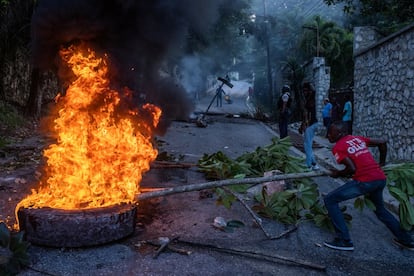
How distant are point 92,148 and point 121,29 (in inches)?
75.3

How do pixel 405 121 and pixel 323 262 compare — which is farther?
pixel 405 121

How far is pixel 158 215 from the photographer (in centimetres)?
559

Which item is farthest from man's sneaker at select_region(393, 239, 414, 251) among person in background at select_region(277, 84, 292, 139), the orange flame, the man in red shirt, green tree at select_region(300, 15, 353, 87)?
green tree at select_region(300, 15, 353, 87)

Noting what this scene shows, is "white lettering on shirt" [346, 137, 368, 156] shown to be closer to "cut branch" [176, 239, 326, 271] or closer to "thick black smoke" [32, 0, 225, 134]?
"cut branch" [176, 239, 326, 271]

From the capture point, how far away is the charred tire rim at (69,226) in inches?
167

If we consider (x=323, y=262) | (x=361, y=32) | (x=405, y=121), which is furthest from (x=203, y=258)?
(x=361, y=32)

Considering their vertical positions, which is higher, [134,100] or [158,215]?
[134,100]

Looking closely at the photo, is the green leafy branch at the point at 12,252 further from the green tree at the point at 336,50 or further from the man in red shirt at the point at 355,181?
the green tree at the point at 336,50

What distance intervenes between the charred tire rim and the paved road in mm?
101

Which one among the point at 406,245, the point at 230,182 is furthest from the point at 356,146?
the point at 230,182

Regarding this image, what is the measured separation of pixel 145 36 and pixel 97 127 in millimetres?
1748

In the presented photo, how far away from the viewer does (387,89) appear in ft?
32.6

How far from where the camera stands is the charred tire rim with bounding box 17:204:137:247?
4234mm

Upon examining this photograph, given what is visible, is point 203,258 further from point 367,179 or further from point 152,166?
point 152,166
